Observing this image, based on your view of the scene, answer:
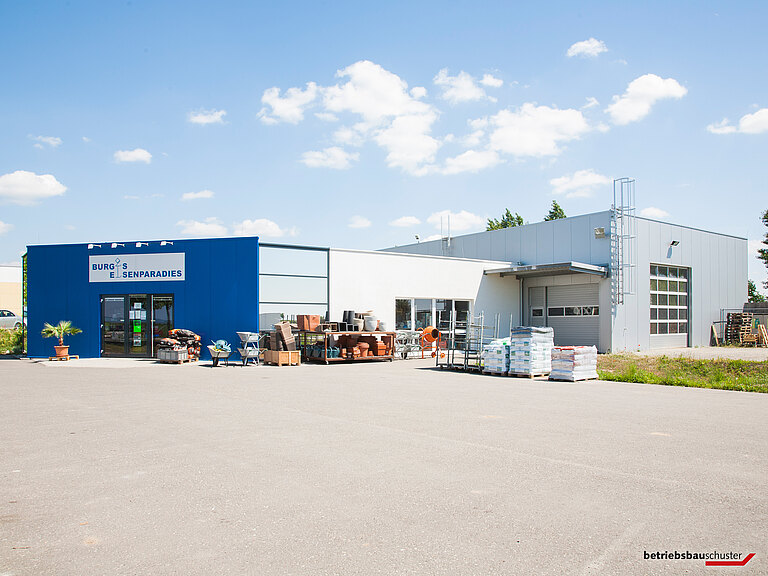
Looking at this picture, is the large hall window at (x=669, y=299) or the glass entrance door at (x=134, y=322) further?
the large hall window at (x=669, y=299)

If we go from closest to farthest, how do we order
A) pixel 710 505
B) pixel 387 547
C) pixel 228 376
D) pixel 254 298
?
pixel 387 547, pixel 710 505, pixel 228 376, pixel 254 298

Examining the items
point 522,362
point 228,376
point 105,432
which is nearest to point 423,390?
point 522,362

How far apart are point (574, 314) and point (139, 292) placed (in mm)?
18383

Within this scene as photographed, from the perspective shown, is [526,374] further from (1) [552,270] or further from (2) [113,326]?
(2) [113,326]

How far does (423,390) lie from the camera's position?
42.4ft

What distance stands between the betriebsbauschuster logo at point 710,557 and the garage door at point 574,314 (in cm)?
2245

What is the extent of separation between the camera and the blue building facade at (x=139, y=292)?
2153 cm

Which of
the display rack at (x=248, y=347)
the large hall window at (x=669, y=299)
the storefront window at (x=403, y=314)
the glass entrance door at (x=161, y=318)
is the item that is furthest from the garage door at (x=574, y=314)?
the glass entrance door at (x=161, y=318)

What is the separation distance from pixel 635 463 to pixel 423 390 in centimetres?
688

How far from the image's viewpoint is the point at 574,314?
87.4 ft

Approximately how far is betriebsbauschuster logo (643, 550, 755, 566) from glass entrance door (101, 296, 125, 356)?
2192 cm

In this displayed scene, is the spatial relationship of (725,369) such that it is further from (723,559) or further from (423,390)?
(723,559)

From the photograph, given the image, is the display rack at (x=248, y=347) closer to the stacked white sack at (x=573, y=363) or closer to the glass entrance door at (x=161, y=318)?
Answer: the glass entrance door at (x=161, y=318)

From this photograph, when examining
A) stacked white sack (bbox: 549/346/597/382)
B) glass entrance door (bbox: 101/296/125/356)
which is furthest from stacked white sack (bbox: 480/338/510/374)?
glass entrance door (bbox: 101/296/125/356)
